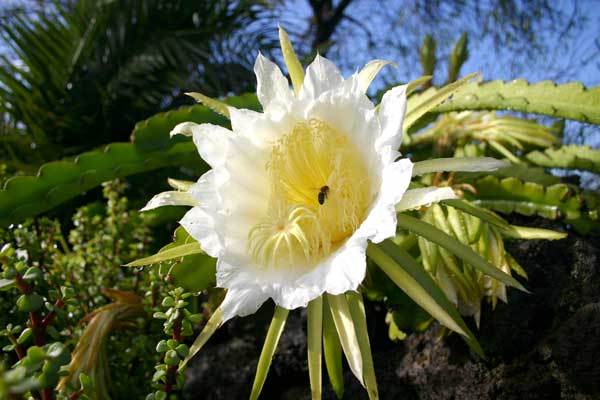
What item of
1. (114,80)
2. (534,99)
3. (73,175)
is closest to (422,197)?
(534,99)

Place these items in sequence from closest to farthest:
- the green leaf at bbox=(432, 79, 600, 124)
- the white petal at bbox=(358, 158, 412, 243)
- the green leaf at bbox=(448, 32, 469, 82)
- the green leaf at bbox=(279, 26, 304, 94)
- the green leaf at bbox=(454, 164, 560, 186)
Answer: the white petal at bbox=(358, 158, 412, 243) → the green leaf at bbox=(279, 26, 304, 94) → the green leaf at bbox=(432, 79, 600, 124) → the green leaf at bbox=(454, 164, 560, 186) → the green leaf at bbox=(448, 32, 469, 82)

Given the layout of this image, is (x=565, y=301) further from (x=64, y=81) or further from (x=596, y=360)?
(x=64, y=81)

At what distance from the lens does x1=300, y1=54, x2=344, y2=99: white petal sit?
794 millimetres

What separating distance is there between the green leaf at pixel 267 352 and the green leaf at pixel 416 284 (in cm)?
15

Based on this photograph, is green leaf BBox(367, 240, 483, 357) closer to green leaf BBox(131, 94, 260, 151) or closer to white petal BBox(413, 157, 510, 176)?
white petal BBox(413, 157, 510, 176)

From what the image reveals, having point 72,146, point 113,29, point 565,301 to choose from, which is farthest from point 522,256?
point 113,29

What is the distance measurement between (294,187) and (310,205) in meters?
0.04

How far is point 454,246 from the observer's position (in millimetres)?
718

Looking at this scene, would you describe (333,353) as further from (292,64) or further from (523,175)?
(523,175)

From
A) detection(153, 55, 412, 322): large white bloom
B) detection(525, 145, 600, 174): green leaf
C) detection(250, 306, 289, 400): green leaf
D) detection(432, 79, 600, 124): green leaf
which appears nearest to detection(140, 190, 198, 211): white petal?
detection(153, 55, 412, 322): large white bloom

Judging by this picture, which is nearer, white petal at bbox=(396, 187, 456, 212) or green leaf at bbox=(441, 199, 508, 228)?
white petal at bbox=(396, 187, 456, 212)

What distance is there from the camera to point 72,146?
2.49m

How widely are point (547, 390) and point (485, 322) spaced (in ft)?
0.51

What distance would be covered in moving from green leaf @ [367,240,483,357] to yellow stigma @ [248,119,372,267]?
8cm
